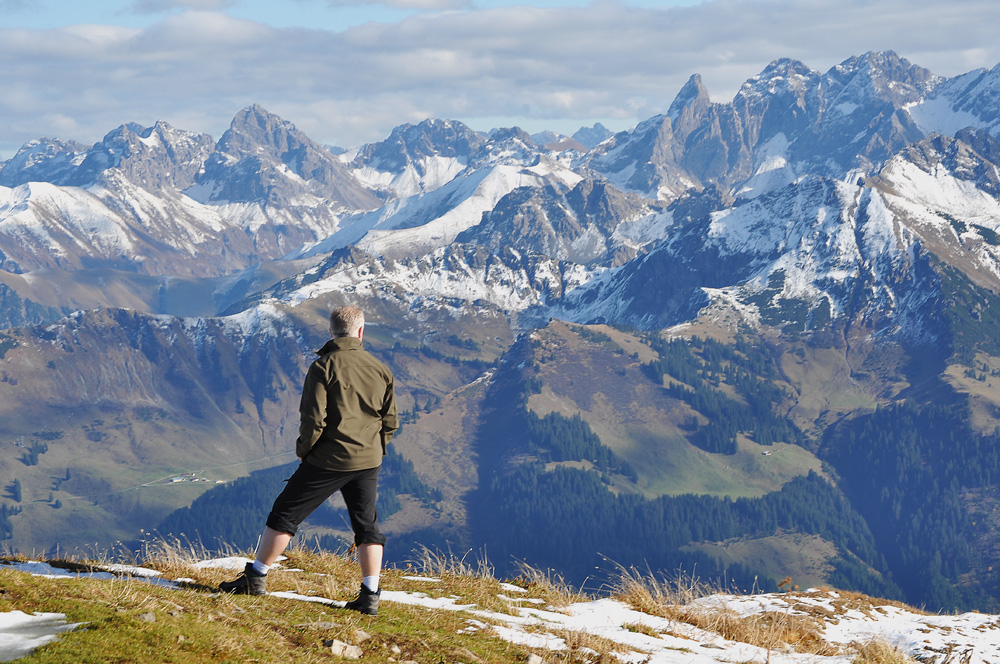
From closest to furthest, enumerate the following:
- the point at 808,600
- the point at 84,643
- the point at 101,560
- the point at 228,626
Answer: the point at 84,643, the point at 228,626, the point at 101,560, the point at 808,600

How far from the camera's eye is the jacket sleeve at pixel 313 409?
1528 cm

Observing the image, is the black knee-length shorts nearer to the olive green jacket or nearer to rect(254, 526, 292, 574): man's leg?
rect(254, 526, 292, 574): man's leg

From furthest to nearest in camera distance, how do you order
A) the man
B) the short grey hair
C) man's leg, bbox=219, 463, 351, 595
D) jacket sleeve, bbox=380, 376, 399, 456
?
jacket sleeve, bbox=380, 376, 399, 456 → the short grey hair → man's leg, bbox=219, 463, 351, 595 → the man

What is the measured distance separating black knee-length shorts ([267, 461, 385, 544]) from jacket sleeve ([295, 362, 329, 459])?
0.64 meters

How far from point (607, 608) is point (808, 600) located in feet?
25.1

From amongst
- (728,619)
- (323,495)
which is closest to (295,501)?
(323,495)

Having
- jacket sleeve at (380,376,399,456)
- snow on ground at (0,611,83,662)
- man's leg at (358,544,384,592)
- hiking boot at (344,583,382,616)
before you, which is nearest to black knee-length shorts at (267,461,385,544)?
man's leg at (358,544,384,592)

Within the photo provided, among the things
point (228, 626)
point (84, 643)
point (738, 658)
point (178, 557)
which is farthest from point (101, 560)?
point (738, 658)

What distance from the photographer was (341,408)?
51.0 feet

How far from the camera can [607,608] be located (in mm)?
21484

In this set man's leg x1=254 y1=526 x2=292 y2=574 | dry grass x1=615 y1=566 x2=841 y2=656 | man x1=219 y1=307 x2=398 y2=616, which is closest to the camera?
man x1=219 y1=307 x2=398 y2=616

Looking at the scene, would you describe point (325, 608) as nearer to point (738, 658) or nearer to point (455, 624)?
point (455, 624)

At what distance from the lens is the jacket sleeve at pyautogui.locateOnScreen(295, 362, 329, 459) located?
15.3m

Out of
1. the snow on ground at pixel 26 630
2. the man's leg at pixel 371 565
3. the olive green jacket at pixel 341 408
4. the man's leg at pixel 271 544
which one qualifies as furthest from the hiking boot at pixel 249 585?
the snow on ground at pixel 26 630
